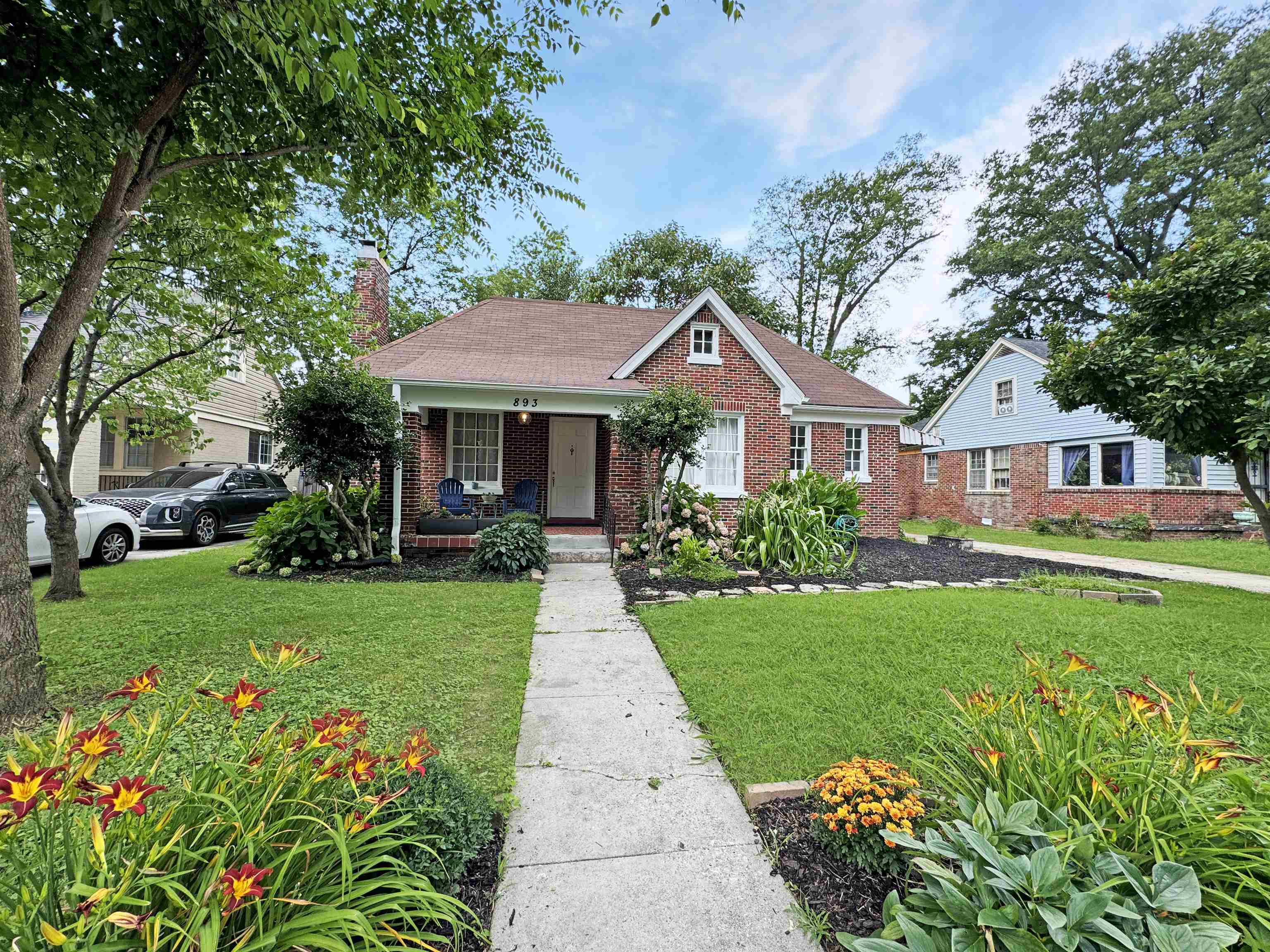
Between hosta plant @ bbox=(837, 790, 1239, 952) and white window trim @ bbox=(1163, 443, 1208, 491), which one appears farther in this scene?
white window trim @ bbox=(1163, 443, 1208, 491)

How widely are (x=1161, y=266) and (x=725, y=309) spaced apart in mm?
6423

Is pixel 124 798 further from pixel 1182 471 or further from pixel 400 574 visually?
pixel 1182 471

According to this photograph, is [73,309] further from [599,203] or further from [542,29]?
[599,203]

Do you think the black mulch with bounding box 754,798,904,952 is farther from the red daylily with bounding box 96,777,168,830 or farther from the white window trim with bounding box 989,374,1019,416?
the white window trim with bounding box 989,374,1019,416

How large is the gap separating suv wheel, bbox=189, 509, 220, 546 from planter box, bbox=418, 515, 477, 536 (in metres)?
5.56

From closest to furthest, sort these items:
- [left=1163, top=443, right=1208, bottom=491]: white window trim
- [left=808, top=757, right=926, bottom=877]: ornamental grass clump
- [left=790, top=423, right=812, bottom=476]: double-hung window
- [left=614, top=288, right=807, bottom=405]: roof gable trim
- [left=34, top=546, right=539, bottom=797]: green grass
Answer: [left=808, top=757, right=926, bottom=877]: ornamental grass clump
[left=34, top=546, right=539, bottom=797]: green grass
[left=614, top=288, right=807, bottom=405]: roof gable trim
[left=790, top=423, right=812, bottom=476]: double-hung window
[left=1163, top=443, right=1208, bottom=491]: white window trim

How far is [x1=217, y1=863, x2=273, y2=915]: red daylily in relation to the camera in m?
1.09

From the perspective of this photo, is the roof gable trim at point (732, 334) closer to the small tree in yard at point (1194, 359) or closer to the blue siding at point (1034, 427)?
the small tree in yard at point (1194, 359)

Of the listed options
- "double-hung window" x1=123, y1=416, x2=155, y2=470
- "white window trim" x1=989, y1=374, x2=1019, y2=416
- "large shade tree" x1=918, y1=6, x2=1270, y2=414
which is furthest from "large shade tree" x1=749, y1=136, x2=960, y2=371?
"double-hung window" x1=123, y1=416, x2=155, y2=470

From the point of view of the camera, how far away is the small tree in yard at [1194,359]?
17.5 feet

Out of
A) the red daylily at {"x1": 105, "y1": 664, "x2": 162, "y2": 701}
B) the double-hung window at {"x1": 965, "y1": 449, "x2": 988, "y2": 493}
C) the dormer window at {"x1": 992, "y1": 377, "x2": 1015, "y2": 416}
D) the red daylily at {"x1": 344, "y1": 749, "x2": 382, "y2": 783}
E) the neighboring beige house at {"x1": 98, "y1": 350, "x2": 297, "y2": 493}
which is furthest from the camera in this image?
the double-hung window at {"x1": 965, "y1": 449, "x2": 988, "y2": 493}

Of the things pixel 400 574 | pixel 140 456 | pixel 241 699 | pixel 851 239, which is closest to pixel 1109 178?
pixel 851 239

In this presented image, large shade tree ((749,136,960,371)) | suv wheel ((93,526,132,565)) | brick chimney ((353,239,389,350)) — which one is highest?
large shade tree ((749,136,960,371))

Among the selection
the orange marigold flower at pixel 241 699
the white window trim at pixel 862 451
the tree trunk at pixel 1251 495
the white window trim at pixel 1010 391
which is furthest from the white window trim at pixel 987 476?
the orange marigold flower at pixel 241 699
